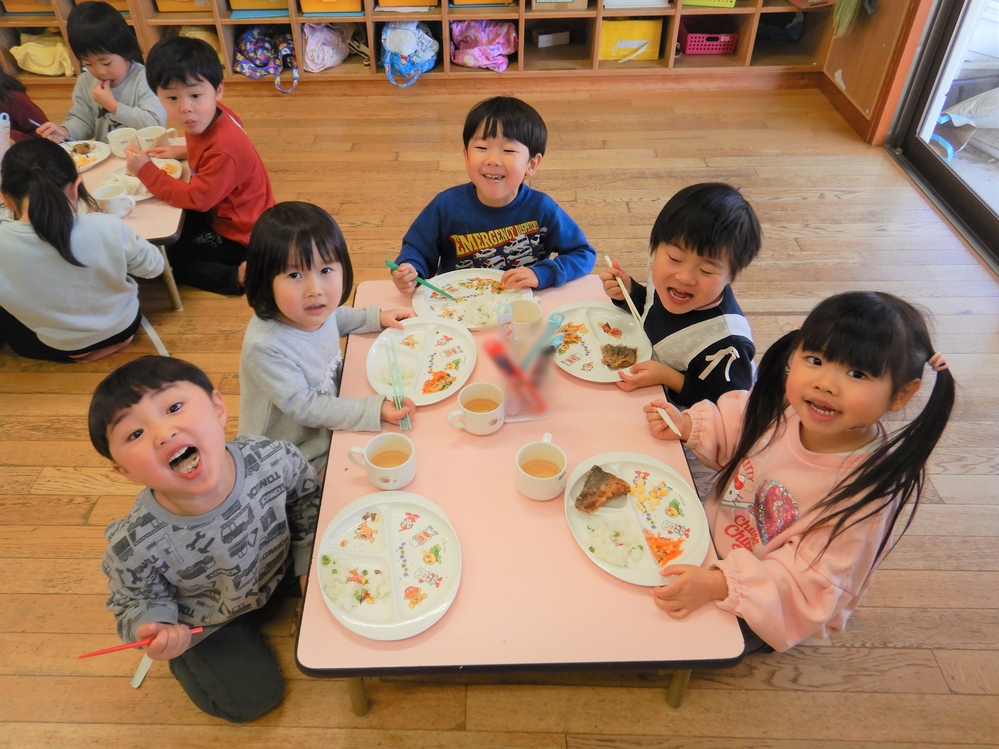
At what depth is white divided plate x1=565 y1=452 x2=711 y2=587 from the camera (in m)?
1.16

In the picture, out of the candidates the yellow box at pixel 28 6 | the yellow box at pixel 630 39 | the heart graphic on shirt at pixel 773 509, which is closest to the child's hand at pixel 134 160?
the heart graphic on shirt at pixel 773 509

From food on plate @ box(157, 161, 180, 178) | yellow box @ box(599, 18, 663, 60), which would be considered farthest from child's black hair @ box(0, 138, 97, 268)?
yellow box @ box(599, 18, 663, 60)

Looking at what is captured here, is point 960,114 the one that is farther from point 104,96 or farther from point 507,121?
point 104,96

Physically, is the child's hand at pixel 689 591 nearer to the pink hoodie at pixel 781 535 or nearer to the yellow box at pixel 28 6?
the pink hoodie at pixel 781 535

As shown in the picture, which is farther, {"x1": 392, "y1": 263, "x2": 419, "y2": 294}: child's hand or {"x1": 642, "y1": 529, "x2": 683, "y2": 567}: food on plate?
{"x1": 392, "y1": 263, "x2": 419, "y2": 294}: child's hand

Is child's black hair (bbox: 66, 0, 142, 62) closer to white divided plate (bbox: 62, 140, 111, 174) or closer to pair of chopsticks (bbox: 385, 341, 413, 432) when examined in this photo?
white divided plate (bbox: 62, 140, 111, 174)

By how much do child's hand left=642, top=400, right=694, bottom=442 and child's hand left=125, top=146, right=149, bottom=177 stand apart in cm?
198

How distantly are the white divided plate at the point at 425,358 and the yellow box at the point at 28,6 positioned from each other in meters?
3.96

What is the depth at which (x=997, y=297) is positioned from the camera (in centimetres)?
273

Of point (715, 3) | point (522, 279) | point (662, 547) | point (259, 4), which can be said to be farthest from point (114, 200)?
point (715, 3)

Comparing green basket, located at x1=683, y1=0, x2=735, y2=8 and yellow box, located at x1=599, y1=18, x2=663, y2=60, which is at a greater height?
green basket, located at x1=683, y1=0, x2=735, y2=8

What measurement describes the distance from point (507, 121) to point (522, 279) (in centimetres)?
41

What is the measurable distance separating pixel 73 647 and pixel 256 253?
1118 mm

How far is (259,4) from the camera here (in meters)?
4.04
